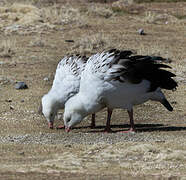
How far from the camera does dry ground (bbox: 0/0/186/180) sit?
28.5 feet

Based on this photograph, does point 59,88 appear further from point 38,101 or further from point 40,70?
point 40,70

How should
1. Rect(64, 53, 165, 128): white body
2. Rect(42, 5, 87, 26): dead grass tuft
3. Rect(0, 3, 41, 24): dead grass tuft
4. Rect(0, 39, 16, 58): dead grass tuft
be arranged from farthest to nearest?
Rect(42, 5, 87, 26): dead grass tuft → Rect(0, 3, 41, 24): dead grass tuft → Rect(0, 39, 16, 58): dead grass tuft → Rect(64, 53, 165, 128): white body

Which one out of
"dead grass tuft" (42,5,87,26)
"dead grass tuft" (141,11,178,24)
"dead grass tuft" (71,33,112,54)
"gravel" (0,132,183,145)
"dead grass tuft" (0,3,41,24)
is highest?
"gravel" (0,132,183,145)

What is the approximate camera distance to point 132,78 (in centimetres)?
1122

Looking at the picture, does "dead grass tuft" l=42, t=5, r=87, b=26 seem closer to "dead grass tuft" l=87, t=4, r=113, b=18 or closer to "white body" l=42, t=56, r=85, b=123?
"dead grass tuft" l=87, t=4, r=113, b=18

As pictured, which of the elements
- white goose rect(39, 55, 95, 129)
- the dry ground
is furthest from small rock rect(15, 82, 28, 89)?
white goose rect(39, 55, 95, 129)

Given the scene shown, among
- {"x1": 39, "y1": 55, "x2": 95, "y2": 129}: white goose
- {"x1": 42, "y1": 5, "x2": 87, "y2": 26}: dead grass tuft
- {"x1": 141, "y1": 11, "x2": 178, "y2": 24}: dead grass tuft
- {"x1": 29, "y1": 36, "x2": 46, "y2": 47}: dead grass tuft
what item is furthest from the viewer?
{"x1": 141, "y1": 11, "x2": 178, "y2": 24}: dead grass tuft

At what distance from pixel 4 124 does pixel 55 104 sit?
1136 mm

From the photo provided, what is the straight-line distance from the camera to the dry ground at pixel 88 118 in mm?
8688

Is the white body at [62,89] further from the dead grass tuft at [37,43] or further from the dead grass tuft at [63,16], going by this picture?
the dead grass tuft at [63,16]

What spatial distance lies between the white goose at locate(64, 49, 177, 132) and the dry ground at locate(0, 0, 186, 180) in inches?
18.4

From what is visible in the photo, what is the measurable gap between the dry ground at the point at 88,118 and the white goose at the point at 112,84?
1.54ft

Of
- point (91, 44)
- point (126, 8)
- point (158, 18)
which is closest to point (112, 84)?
point (91, 44)

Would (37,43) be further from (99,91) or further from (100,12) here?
(99,91)
